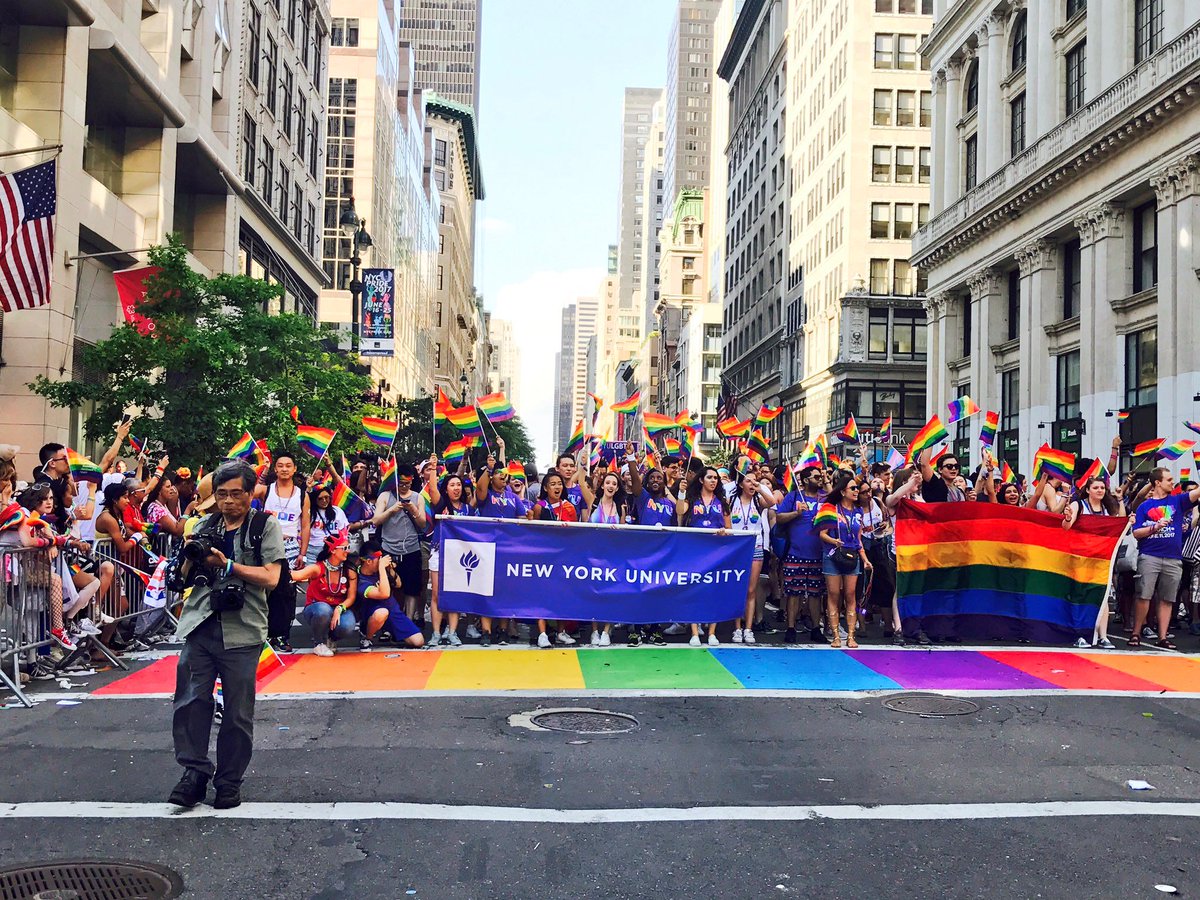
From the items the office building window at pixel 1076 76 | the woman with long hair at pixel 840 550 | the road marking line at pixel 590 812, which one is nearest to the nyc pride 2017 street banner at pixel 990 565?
the woman with long hair at pixel 840 550

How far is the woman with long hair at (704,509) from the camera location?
12156mm

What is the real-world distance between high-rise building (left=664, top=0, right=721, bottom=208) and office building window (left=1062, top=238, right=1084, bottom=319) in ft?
454

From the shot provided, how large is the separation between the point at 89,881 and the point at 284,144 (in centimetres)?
4214

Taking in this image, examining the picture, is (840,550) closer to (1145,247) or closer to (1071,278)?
(1145,247)

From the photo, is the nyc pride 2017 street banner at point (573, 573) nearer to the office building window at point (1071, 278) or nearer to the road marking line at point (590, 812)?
the road marking line at point (590, 812)

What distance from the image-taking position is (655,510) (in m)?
12.3

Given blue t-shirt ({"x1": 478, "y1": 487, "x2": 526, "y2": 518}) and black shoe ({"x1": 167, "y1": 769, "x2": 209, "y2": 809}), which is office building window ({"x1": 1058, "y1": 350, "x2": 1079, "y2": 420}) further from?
black shoe ({"x1": 167, "y1": 769, "x2": 209, "y2": 809})

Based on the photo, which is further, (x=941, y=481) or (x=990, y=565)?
(x=941, y=481)

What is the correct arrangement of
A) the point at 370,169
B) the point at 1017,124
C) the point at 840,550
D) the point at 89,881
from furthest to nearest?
the point at 370,169, the point at 1017,124, the point at 840,550, the point at 89,881

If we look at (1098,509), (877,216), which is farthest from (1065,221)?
(1098,509)

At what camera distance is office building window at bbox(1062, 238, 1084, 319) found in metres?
38.5

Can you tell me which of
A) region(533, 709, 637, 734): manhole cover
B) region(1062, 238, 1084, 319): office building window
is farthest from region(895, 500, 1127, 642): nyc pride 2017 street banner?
region(1062, 238, 1084, 319): office building window

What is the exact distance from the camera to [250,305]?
73.8 ft

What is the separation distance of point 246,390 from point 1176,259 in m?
24.7
